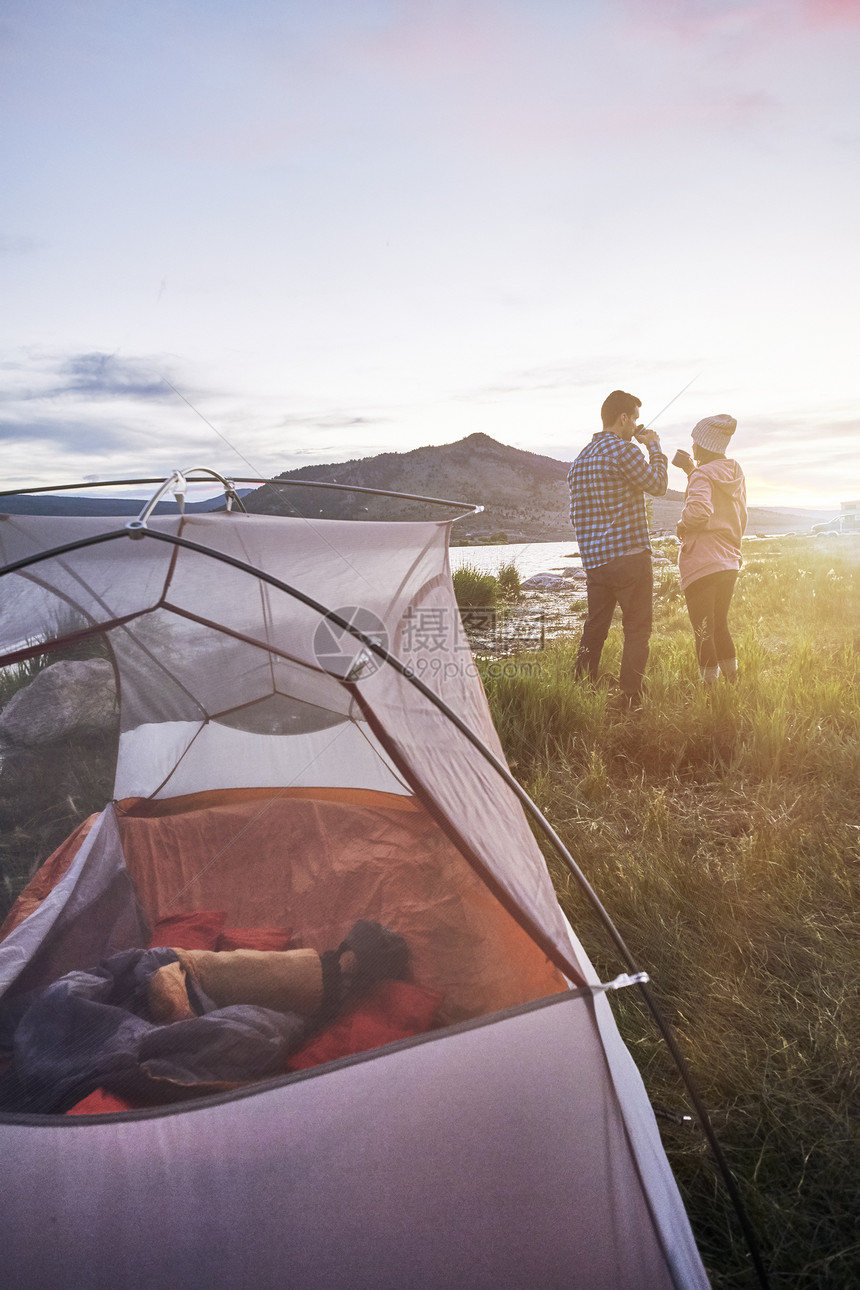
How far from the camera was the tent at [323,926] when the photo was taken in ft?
4.36

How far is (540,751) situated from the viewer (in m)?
3.75

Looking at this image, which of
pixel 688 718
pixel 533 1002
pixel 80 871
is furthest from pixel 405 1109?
pixel 688 718

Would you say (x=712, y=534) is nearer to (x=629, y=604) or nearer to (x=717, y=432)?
(x=717, y=432)

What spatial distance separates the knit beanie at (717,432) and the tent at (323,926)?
238 centimetres

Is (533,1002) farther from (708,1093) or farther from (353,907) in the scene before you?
(353,907)

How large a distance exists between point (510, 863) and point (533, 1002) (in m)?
0.33

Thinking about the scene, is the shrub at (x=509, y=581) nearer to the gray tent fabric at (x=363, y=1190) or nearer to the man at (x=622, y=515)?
the man at (x=622, y=515)

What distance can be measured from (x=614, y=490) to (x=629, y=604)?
2.13 feet

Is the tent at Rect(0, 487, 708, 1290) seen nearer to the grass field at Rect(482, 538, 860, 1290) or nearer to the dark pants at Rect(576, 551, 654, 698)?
the grass field at Rect(482, 538, 860, 1290)

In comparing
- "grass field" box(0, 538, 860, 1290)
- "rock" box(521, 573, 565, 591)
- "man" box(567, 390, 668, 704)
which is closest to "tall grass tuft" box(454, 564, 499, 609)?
"grass field" box(0, 538, 860, 1290)

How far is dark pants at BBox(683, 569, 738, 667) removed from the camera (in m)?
4.28

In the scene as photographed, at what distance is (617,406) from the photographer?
4031mm

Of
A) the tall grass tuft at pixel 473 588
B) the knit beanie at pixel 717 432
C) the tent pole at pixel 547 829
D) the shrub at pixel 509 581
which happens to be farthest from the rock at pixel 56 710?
the shrub at pixel 509 581

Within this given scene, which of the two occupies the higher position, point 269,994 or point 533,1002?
point 533,1002
